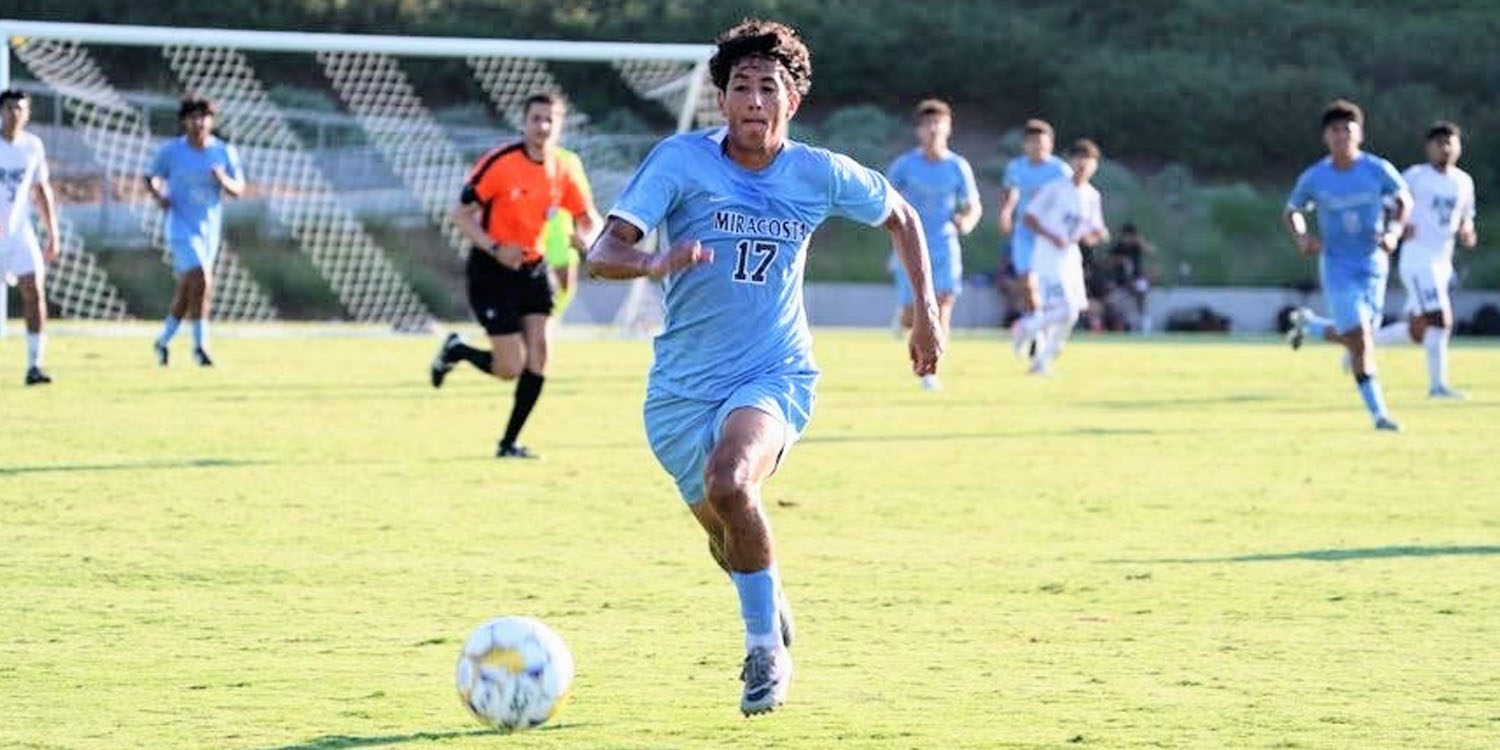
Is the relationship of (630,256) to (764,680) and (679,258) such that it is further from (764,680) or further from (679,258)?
(764,680)

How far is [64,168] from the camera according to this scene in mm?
36281

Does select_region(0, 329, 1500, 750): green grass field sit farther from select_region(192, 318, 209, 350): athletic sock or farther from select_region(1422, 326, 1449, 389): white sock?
select_region(192, 318, 209, 350): athletic sock

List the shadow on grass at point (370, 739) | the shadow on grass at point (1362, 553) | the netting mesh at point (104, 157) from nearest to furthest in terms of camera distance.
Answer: the shadow on grass at point (370, 739) → the shadow on grass at point (1362, 553) → the netting mesh at point (104, 157)

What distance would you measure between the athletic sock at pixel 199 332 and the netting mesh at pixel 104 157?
9182mm

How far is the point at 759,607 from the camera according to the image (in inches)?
310

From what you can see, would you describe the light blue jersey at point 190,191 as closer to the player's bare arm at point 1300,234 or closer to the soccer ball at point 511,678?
the player's bare arm at point 1300,234

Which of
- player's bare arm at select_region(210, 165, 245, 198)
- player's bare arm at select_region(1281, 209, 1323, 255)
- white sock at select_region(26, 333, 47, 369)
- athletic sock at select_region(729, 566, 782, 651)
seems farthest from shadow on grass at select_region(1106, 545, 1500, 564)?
player's bare arm at select_region(210, 165, 245, 198)

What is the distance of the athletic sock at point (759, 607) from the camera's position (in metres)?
7.82

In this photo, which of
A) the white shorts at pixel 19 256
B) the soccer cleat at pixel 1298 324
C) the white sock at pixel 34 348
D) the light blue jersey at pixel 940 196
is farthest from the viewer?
the soccer cleat at pixel 1298 324

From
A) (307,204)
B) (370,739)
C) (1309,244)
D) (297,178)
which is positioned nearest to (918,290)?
(370,739)

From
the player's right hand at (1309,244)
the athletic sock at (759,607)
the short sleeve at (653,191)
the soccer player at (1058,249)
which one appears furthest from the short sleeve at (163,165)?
the athletic sock at (759,607)

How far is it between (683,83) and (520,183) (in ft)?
53.5

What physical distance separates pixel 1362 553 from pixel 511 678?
589cm

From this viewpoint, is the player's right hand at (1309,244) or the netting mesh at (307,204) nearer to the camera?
the player's right hand at (1309,244)
